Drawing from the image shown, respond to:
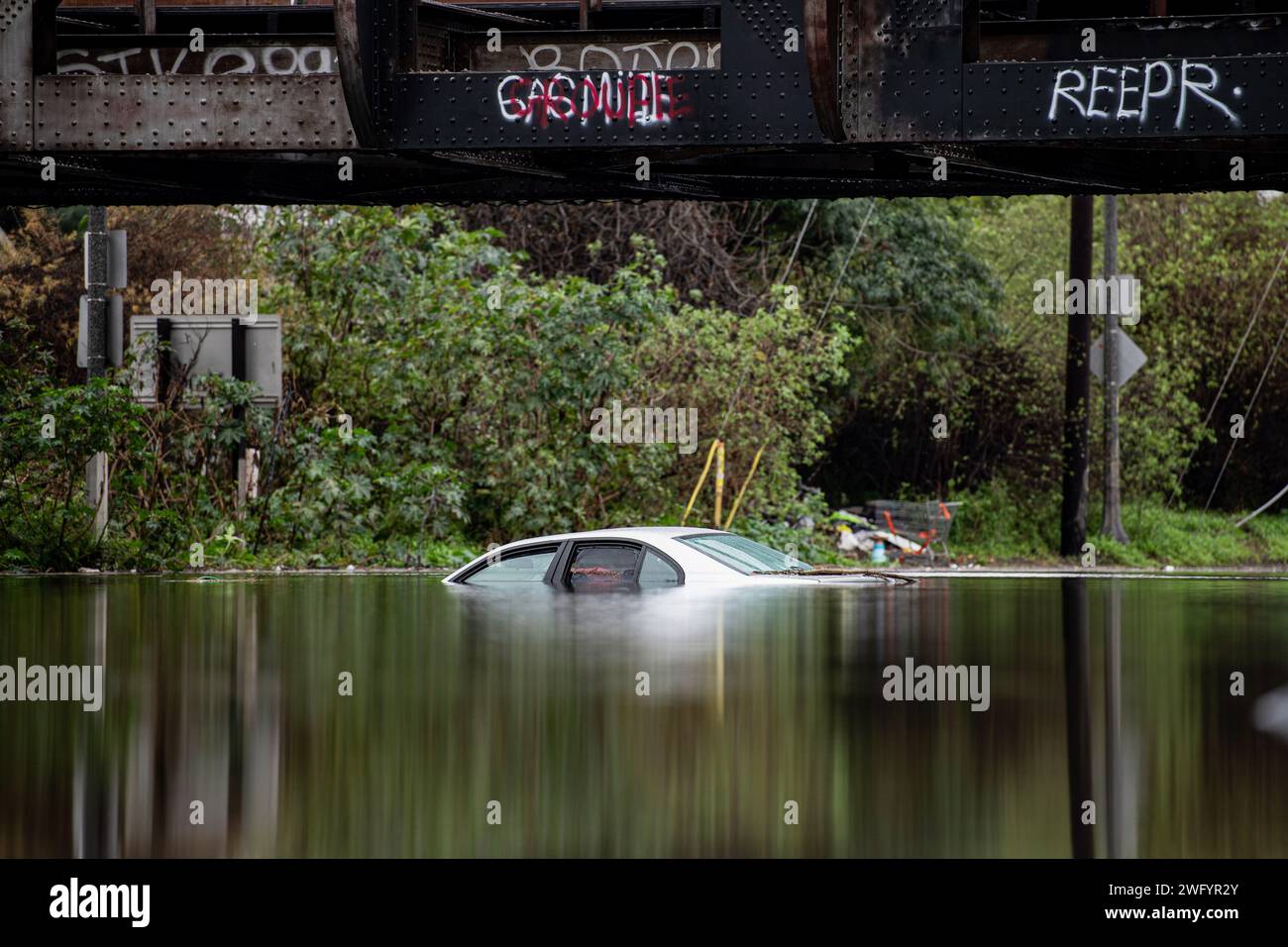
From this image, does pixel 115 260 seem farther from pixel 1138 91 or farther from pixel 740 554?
pixel 1138 91

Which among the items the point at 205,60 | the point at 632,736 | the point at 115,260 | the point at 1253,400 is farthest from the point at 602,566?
the point at 1253,400

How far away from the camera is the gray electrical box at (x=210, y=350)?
19953 millimetres

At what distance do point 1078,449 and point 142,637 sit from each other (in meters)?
20.2

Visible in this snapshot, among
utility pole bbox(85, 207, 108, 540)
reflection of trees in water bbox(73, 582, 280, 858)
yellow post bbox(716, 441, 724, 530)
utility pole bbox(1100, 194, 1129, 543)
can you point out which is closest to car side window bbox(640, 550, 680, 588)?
reflection of trees in water bbox(73, 582, 280, 858)

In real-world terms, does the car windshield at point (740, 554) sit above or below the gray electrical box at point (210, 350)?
below

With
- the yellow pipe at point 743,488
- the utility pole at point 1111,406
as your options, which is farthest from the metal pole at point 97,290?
the utility pole at point 1111,406

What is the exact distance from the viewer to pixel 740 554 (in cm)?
1521

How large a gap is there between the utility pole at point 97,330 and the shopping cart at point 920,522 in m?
12.8

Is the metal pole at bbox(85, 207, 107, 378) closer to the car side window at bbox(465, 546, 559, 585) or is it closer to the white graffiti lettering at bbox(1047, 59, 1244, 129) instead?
the car side window at bbox(465, 546, 559, 585)

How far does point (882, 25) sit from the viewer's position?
1037cm

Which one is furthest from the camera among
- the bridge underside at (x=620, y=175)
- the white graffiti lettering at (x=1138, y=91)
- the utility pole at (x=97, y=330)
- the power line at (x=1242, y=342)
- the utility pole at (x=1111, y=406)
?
the power line at (x=1242, y=342)

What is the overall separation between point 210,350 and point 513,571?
22.1ft

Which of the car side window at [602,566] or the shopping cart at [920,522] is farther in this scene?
the shopping cart at [920,522]

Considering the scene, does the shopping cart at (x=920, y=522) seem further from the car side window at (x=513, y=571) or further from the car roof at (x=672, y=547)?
the car roof at (x=672, y=547)
